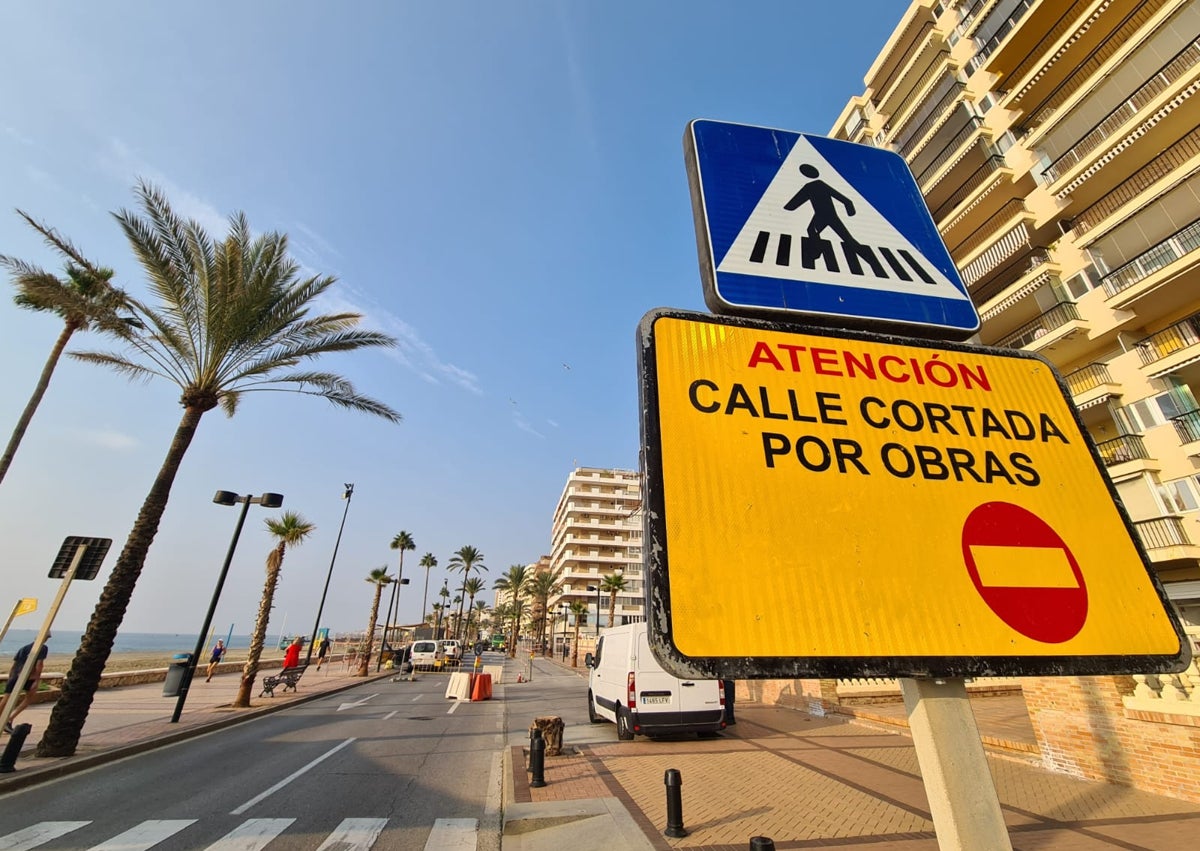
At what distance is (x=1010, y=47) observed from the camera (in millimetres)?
21266

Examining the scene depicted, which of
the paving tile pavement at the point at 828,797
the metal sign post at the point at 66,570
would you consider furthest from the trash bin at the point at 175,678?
the paving tile pavement at the point at 828,797

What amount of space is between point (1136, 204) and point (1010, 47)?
1023 cm

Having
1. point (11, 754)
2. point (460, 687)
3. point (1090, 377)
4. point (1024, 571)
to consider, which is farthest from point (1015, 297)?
point (11, 754)

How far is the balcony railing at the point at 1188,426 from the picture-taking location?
1512 centimetres

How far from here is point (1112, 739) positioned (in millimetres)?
7066

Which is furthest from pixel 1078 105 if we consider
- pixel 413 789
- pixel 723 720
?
pixel 413 789

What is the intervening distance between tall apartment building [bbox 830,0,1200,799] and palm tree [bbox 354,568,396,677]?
3378 cm

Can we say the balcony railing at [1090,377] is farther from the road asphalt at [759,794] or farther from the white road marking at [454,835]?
the white road marking at [454,835]

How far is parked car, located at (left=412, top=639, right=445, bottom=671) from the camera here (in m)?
32.0

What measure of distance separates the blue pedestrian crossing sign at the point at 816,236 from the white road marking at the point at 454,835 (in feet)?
20.9

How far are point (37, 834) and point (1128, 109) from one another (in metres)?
31.4

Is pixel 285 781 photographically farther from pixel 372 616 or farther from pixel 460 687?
pixel 372 616

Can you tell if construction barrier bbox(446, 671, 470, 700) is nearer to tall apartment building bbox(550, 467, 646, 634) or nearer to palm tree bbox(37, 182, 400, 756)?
palm tree bbox(37, 182, 400, 756)

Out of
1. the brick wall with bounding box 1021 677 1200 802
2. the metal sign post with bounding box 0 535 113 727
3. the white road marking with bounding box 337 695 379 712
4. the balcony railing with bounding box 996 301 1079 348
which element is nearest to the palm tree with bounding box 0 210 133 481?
the metal sign post with bounding box 0 535 113 727
